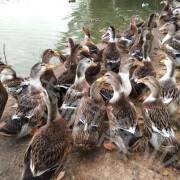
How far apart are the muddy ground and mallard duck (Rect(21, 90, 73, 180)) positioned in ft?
1.67

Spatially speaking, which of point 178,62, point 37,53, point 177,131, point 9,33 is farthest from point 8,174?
point 9,33

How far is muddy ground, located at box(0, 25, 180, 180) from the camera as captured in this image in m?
3.48

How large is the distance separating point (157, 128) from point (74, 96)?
6.09 ft

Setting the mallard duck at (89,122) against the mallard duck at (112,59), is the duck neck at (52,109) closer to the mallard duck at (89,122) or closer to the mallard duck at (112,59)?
the mallard duck at (89,122)

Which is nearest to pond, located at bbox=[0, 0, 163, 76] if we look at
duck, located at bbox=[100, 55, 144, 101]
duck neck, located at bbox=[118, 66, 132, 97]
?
duck, located at bbox=[100, 55, 144, 101]

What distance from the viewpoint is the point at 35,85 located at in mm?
4848

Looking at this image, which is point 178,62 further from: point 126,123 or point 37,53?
point 37,53

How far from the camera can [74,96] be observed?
4.61 m

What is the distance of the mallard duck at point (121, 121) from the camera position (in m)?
3.63

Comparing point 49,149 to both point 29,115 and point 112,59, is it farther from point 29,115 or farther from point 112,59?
point 112,59

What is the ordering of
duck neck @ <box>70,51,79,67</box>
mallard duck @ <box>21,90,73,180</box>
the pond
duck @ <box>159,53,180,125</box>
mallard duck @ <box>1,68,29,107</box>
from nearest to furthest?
mallard duck @ <box>21,90,73,180</box>, duck @ <box>159,53,180,125</box>, mallard duck @ <box>1,68,29,107</box>, duck neck @ <box>70,51,79,67</box>, the pond

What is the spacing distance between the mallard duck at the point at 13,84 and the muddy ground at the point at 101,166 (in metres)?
1.53

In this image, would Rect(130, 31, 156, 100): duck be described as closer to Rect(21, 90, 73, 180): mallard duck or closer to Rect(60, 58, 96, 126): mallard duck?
Rect(60, 58, 96, 126): mallard duck

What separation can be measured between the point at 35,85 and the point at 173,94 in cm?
306
